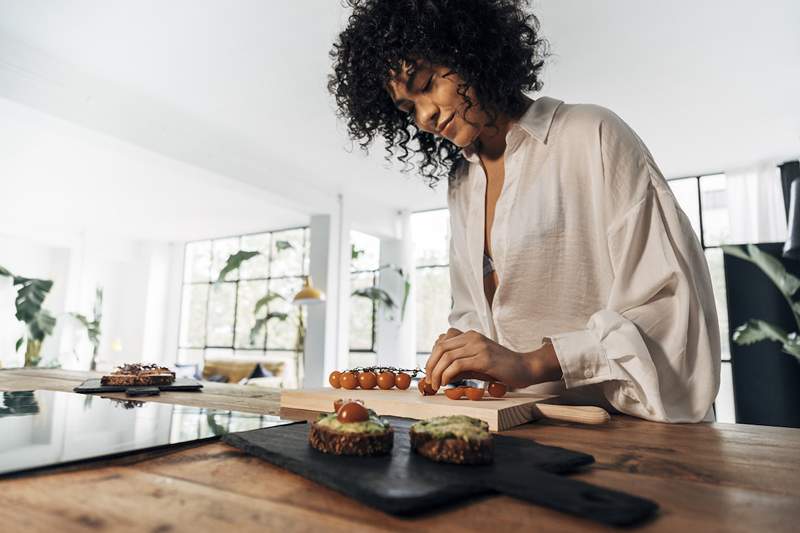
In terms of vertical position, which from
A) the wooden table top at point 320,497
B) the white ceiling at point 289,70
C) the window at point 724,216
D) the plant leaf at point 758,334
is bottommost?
the wooden table top at point 320,497

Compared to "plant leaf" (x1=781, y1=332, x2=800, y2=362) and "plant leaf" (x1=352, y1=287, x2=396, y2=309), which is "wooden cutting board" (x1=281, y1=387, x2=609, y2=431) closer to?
"plant leaf" (x1=781, y1=332, x2=800, y2=362)

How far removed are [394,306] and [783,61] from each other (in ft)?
16.5

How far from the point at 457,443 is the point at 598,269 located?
79 centimetres

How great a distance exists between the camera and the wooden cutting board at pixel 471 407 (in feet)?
2.40

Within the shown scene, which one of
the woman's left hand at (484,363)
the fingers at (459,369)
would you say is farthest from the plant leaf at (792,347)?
the fingers at (459,369)

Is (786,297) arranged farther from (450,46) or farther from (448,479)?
(448,479)

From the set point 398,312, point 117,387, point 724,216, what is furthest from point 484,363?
point 398,312

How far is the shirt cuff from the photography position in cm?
87

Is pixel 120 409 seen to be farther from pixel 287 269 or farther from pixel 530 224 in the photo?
pixel 287 269

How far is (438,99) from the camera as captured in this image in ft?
3.93

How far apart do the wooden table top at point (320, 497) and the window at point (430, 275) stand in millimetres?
7179

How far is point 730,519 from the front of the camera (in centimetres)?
36

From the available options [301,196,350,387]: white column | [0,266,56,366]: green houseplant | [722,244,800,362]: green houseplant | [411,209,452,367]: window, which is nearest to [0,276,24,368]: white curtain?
[0,266,56,366]: green houseplant

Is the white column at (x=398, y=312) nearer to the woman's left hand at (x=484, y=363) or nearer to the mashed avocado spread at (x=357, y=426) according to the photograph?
the woman's left hand at (x=484, y=363)
